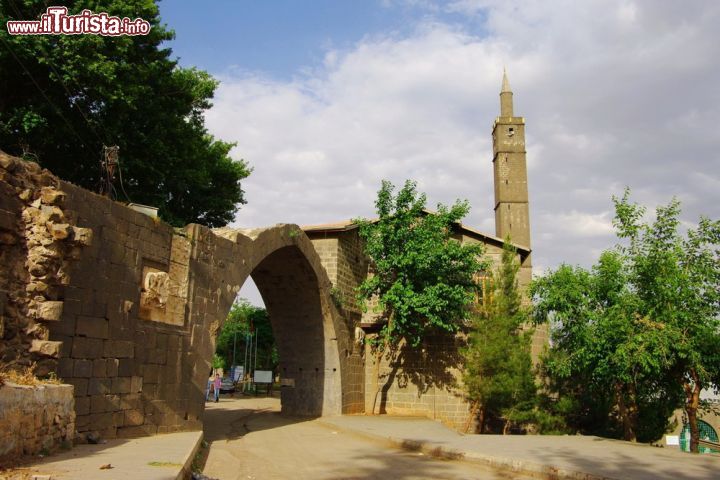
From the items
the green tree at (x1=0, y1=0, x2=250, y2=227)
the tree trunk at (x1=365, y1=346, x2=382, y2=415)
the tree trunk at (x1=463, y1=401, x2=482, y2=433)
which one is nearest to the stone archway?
the tree trunk at (x1=365, y1=346, x2=382, y2=415)

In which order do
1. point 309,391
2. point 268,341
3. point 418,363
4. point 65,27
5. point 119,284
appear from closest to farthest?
point 119,284 → point 65,27 → point 309,391 → point 418,363 → point 268,341

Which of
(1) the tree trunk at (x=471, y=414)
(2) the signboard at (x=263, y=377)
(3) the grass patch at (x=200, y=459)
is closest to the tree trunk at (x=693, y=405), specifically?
(1) the tree trunk at (x=471, y=414)

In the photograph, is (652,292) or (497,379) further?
(497,379)

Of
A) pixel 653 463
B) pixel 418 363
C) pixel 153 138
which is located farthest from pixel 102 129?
pixel 653 463

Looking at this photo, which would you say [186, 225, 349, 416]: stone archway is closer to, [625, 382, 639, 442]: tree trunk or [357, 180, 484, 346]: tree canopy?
[357, 180, 484, 346]: tree canopy

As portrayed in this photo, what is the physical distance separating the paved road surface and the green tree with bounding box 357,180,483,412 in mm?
4689

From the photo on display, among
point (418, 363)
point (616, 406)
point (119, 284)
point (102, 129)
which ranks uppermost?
point (102, 129)

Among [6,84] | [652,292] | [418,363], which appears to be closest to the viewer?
[652,292]

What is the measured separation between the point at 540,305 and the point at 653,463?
7504mm

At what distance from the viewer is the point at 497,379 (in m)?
18.0

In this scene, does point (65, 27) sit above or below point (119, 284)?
above

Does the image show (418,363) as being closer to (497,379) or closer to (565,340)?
(497,379)

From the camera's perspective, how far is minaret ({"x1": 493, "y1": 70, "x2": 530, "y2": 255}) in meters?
38.9
